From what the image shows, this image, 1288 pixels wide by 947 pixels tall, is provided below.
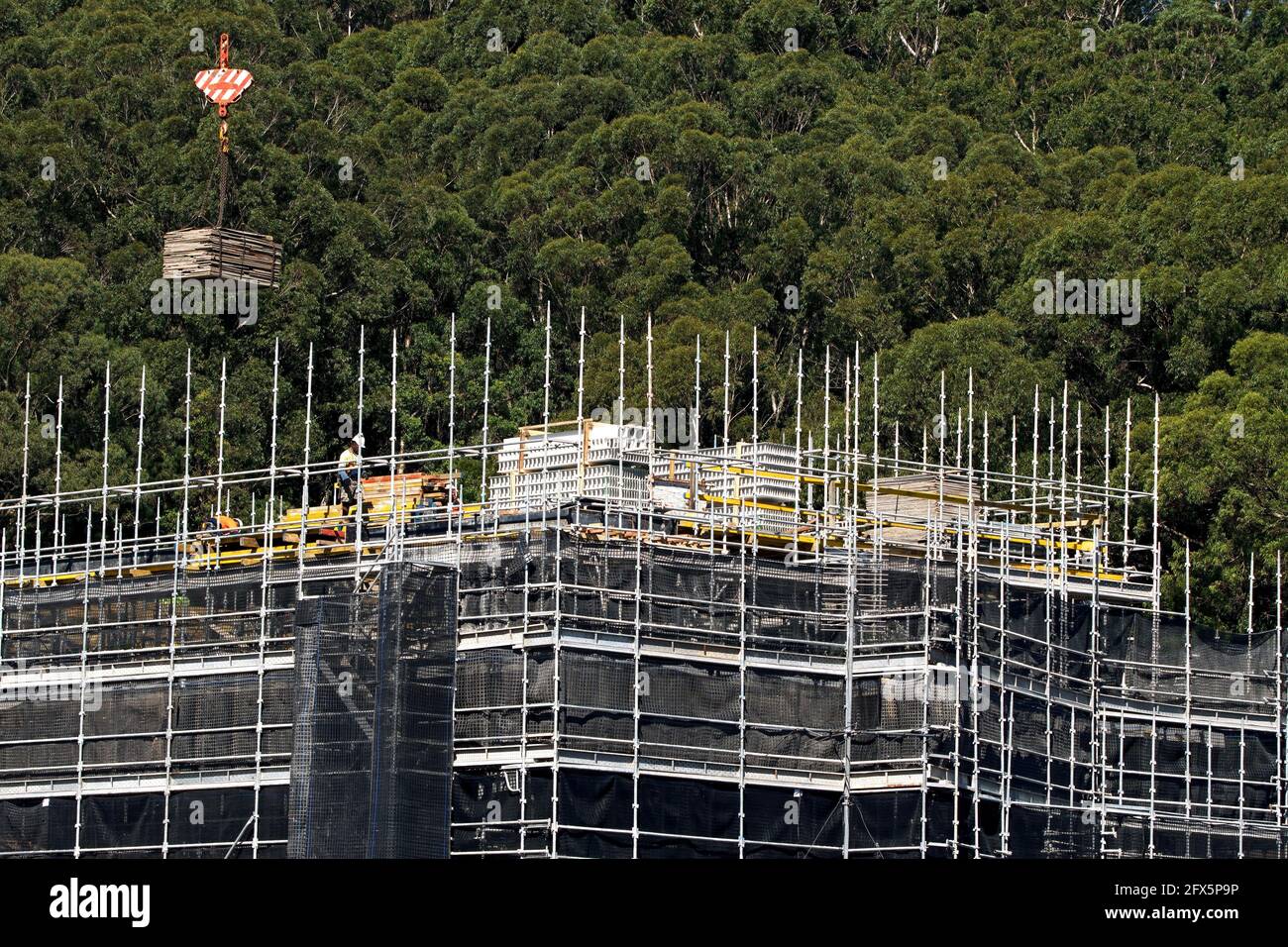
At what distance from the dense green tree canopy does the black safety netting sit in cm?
2783

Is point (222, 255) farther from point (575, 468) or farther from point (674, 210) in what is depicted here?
point (575, 468)

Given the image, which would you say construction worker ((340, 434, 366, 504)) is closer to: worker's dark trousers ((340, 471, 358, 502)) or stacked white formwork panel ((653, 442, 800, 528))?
worker's dark trousers ((340, 471, 358, 502))

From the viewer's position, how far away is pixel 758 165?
81.2 metres

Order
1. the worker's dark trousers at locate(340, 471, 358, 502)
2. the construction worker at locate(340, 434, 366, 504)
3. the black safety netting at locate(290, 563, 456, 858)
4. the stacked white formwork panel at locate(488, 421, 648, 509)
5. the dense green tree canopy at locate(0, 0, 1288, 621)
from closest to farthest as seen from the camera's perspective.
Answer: the black safety netting at locate(290, 563, 456, 858), the stacked white formwork panel at locate(488, 421, 648, 509), the construction worker at locate(340, 434, 366, 504), the worker's dark trousers at locate(340, 471, 358, 502), the dense green tree canopy at locate(0, 0, 1288, 621)

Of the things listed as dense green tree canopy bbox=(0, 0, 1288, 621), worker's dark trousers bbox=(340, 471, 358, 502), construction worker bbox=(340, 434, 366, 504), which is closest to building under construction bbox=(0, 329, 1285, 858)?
construction worker bbox=(340, 434, 366, 504)

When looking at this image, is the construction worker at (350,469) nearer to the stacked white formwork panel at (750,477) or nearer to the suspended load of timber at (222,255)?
the stacked white formwork panel at (750,477)

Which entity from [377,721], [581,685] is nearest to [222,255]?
[581,685]

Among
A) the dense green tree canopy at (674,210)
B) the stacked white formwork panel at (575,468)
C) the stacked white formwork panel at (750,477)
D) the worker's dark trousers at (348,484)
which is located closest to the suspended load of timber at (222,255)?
the dense green tree canopy at (674,210)

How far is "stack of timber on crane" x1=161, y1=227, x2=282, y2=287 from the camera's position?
6750cm

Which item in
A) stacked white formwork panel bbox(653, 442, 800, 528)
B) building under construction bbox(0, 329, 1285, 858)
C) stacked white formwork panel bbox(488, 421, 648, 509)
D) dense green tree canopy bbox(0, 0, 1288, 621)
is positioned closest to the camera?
building under construction bbox(0, 329, 1285, 858)

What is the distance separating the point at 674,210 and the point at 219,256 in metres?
16.9

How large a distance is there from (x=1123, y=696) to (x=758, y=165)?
4301 centimetres

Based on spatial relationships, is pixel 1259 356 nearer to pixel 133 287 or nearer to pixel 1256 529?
pixel 1256 529
